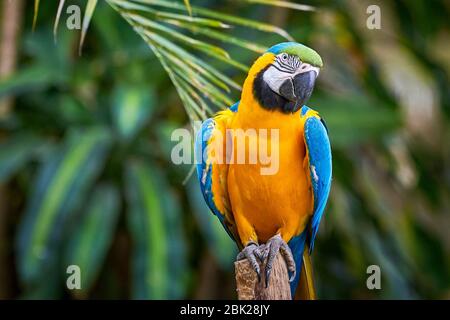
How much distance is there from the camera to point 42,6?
4023mm

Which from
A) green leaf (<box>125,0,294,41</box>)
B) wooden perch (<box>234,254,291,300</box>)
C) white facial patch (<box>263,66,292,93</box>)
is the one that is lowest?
wooden perch (<box>234,254,291,300</box>)

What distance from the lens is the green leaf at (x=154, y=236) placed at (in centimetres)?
327

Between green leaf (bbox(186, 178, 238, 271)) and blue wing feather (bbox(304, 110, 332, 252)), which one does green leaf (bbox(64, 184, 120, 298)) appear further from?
blue wing feather (bbox(304, 110, 332, 252))

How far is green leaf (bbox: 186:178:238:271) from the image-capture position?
3.38 meters

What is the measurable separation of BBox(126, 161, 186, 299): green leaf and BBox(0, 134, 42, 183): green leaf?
53cm

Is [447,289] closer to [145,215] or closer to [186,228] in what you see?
[186,228]

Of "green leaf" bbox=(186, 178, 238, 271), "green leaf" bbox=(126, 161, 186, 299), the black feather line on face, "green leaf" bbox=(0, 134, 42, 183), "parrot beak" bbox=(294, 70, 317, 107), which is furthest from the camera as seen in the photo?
"green leaf" bbox=(0, 134, 42, 183)

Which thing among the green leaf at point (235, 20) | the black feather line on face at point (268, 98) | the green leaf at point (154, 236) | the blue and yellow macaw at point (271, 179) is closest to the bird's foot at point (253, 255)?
the blue and yellow macaw at point (271, 179)

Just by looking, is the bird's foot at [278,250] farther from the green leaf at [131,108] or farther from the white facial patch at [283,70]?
the green leaf at [131,108]

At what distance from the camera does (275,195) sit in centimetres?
177

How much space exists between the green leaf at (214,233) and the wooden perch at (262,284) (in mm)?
1657

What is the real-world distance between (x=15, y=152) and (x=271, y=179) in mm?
2294

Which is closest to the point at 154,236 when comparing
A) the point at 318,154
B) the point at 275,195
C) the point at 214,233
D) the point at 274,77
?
the point at 214,233

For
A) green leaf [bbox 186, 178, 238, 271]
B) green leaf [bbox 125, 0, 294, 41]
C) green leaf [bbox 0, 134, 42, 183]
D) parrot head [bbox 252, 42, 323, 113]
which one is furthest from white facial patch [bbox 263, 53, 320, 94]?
green leaf [bbox 0, 134, 42, 183]
